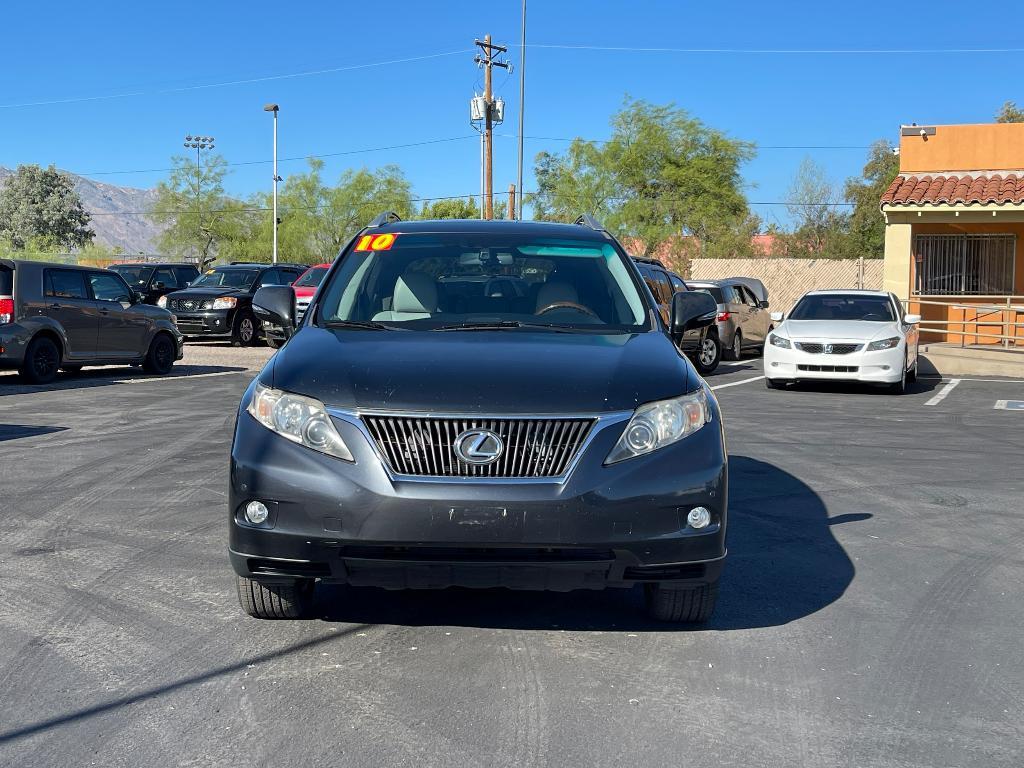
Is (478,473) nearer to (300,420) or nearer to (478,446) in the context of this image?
(478,446)

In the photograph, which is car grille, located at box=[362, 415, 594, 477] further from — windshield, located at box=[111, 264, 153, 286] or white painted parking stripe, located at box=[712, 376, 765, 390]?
windshield, located at box=[111, 264, 153, 286]

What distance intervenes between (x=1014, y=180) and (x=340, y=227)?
→ 56299 millimetres

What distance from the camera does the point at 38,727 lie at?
153 inches

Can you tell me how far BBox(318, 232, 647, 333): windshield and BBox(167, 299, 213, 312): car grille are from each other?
65.6 ft

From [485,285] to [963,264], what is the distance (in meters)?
20.4

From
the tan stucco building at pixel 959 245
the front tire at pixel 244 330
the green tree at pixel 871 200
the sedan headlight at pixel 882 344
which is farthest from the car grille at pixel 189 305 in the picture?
the green tree at pixel 871 200

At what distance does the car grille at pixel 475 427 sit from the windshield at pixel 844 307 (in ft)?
46.9

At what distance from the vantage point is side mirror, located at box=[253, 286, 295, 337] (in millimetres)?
6113

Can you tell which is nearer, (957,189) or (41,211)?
(957,189)

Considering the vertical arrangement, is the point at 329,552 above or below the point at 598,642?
above

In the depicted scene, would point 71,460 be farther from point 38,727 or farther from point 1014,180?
point 1014,180

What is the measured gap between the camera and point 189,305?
83.8 ft

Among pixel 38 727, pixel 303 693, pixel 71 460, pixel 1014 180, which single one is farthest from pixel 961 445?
pixel 1014 180

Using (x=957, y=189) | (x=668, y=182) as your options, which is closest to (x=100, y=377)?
(x=957, y=189)
